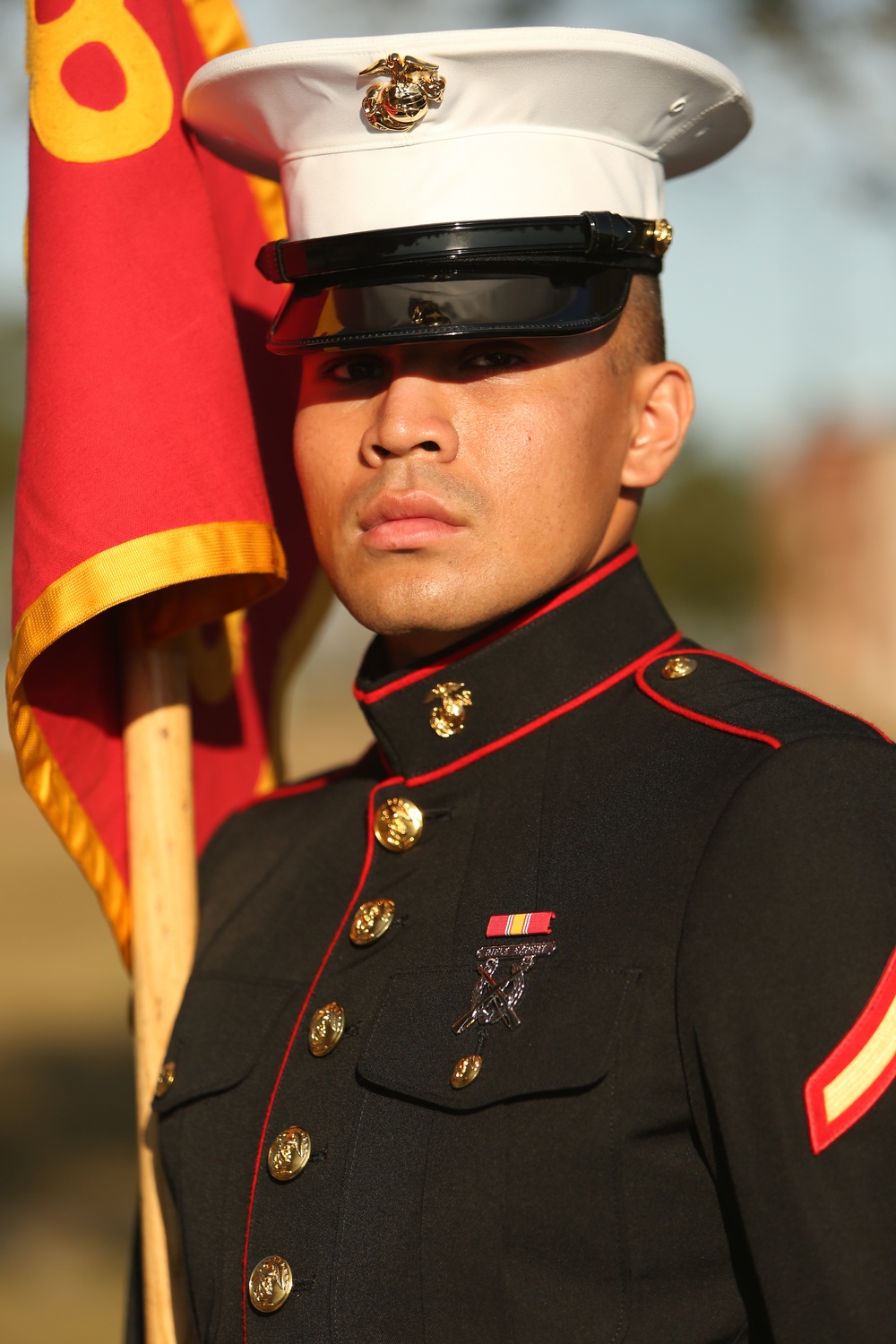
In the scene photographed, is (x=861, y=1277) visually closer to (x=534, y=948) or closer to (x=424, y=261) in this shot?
(x=534, y=948)

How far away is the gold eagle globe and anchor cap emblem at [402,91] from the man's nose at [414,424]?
325 millimetres

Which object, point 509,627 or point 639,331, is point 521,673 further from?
point 639,331

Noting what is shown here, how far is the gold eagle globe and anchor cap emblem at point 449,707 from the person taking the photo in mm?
2006

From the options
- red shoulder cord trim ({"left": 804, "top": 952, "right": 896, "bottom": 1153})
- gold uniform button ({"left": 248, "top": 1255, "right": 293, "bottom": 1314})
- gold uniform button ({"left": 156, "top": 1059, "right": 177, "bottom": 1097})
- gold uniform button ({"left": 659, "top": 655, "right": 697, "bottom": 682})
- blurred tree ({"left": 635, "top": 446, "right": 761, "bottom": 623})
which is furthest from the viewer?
blurred tree ({"left": 635, "top": 446, "right": 761, "bottom": 623})

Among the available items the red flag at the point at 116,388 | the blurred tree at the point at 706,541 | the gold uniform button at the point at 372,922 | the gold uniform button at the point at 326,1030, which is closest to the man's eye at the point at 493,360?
the red flag at the point at 116,388

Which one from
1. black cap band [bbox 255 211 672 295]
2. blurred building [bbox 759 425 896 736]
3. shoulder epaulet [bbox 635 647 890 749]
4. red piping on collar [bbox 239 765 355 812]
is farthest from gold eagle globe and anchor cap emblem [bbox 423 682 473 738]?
blurred building [bbox 759 425 896 736]

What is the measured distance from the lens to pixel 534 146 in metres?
1.89

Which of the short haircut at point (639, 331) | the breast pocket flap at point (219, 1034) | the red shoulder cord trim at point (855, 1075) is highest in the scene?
the short haircut at point (639, 331)

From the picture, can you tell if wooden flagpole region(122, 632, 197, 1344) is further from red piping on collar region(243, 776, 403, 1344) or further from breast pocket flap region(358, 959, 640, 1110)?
breast pocket flap region(358, 959, 640, 1110)

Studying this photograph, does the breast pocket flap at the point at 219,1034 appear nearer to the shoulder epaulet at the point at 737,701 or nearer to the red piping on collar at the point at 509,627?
the red piping on collar at the point at 509,627

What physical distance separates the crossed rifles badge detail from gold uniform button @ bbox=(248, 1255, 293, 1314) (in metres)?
0.35

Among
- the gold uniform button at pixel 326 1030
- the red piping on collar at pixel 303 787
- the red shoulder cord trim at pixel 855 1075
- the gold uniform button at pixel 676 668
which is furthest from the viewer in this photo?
the red piping on collar at pixel 303 787

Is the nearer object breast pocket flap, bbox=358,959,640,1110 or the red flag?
breast pocket flap, bbox=358,959,640,1110

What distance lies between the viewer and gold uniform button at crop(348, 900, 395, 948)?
1.89m
